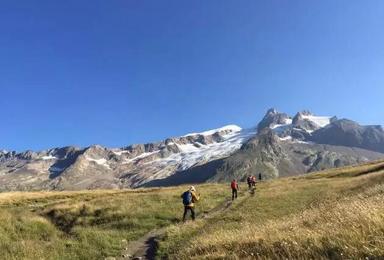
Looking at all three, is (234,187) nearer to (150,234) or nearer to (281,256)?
(150,234)

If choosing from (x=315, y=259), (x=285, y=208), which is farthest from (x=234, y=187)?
(x=315, y=259)

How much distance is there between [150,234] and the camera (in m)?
32.1

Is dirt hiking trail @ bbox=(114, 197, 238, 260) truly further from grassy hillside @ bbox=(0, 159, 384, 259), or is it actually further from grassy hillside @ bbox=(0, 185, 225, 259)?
grassy hillside @ bbox=(0, 185, 225, 259)

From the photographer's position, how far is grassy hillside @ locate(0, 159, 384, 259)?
11.9 metres

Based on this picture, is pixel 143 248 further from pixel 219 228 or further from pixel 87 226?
pixel 87 226

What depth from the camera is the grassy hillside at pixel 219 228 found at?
467 inches

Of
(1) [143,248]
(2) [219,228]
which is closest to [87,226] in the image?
(1) [143,248]

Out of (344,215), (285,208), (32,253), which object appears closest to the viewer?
(344,215)

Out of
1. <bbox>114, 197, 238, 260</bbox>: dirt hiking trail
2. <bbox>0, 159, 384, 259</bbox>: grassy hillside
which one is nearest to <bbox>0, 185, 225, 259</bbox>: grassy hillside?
<bbox>0, 159, 384, 259</bbox>: grassy hillside

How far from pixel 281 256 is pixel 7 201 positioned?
65719 mm

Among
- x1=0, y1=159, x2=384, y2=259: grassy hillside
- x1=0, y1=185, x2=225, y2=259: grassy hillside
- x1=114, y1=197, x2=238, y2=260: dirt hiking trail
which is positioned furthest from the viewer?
x1=0, y1=185, x2=225, y2=259: grassy hillside

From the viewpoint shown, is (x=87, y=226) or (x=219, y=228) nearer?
(x=219, y=228)

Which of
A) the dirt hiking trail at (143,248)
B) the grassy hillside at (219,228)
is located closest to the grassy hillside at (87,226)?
the grassy hillside at (219,228)

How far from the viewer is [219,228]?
89.5 feet
